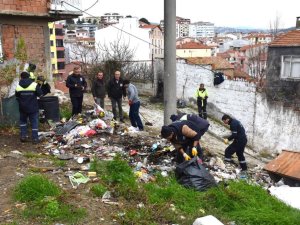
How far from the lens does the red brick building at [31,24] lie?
10789 mm

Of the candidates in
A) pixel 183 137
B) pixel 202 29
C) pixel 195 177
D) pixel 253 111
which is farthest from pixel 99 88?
pixel 202 29

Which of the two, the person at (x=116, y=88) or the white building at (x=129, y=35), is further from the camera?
the white building at (x=129, y=35)

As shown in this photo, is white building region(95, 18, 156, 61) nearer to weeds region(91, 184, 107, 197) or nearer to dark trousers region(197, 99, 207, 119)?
dark trousers region(197, 99, 207, 119)

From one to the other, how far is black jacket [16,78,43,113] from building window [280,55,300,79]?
14.6 meters

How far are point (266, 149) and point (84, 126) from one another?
9.17m

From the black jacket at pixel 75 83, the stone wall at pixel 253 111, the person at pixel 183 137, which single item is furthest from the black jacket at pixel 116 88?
the stone wall at pixel 253 111

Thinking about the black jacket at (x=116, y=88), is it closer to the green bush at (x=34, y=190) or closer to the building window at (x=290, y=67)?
the green bush at (x=34, y=190)

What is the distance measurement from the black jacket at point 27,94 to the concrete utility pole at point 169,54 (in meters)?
3.12

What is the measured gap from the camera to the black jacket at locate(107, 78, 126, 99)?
1017 centimetres

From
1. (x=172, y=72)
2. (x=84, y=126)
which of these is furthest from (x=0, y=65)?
(x=172, y=72)

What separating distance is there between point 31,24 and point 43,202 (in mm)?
8696

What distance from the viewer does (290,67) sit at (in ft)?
59.9

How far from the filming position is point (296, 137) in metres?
14.0

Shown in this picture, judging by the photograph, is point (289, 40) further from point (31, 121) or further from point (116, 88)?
point (31, 121)
